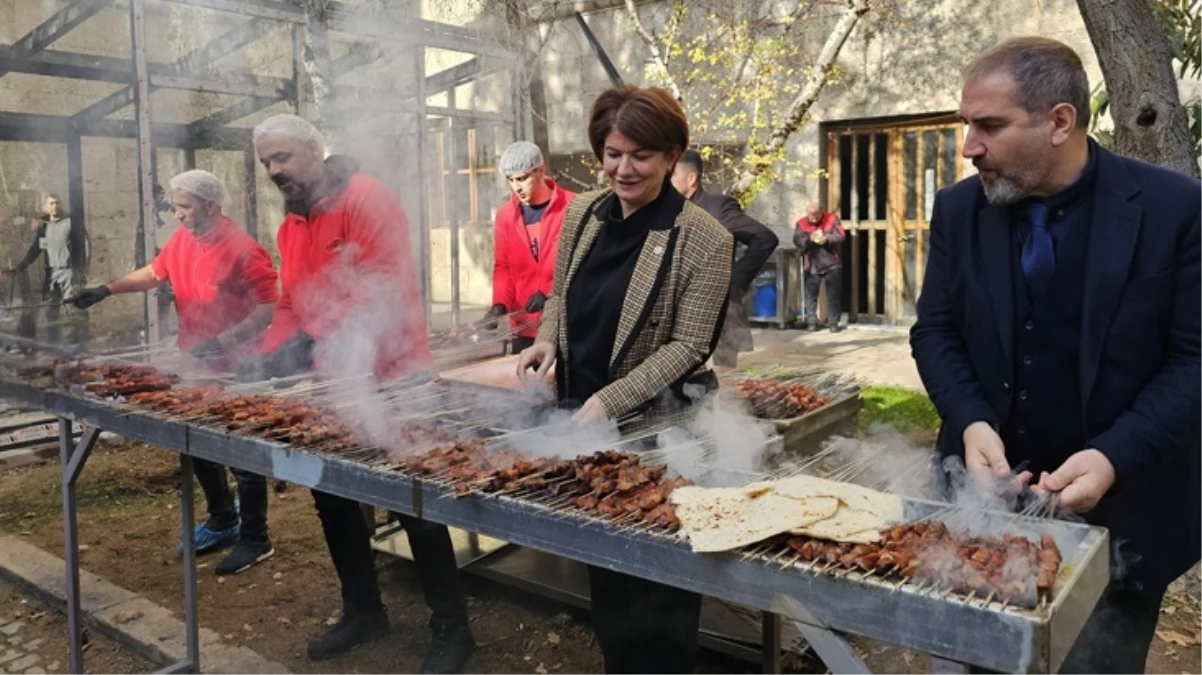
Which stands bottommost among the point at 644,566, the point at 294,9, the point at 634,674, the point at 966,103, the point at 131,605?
the point at 131,605

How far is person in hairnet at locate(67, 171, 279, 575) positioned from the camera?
5.16 meters

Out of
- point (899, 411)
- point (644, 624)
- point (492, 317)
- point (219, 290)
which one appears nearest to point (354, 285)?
point (219, 290)

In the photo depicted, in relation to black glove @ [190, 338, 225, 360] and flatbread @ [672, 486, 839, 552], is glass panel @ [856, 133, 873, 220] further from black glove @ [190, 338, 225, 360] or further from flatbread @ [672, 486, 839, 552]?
flatbread @ [672, 486, 839, 552]

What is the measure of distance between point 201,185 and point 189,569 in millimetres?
2239

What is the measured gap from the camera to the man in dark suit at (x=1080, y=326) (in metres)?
2.26

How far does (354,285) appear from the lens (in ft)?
13.9

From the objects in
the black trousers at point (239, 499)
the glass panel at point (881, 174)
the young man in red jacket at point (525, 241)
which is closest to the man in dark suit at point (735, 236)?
the young man in red jacket at point (525, 241)

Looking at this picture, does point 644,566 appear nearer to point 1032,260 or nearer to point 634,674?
point 634,674

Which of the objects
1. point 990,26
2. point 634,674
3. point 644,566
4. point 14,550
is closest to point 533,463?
point 644,566

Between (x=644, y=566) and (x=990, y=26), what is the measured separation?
1192cm

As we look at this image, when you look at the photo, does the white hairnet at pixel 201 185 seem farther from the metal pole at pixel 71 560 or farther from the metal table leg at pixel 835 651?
the metal table leg at pixel 835 651

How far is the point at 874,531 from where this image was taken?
201 cm

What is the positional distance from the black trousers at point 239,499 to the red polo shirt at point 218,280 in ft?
2.66

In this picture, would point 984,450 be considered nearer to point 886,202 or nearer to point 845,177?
point 886,202
